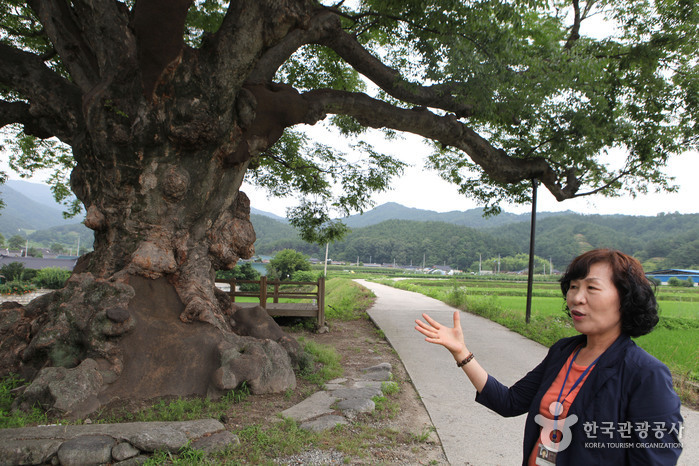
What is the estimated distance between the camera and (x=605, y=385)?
1588 mm

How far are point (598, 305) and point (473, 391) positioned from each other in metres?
4.48

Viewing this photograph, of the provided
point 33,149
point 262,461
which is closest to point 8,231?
point 33,149

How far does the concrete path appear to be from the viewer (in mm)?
3934

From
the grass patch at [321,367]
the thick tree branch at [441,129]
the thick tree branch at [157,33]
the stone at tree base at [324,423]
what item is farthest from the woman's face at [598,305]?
the thick tree branch at [441,129]

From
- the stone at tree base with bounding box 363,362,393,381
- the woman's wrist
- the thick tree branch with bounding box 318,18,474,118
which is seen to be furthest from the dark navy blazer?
the thick tree branch with bounding box 318,18,474,118

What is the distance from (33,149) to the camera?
37.8ft

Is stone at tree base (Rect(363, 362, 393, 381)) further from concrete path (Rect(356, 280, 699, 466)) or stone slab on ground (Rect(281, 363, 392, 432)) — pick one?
concrete path (Rect(356, 280, 699, 466))

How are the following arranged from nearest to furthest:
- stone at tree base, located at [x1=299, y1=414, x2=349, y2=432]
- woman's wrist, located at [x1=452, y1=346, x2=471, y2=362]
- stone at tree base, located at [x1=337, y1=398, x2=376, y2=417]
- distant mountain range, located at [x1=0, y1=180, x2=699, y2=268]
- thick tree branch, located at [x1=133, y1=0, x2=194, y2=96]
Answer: woman's wrist, located at [x1=452, y1=346, x2=471, y2=362] → stone at tree base, located at [x1=299, y1=414, x2=349, y2=432] → stone at tree base, located at [x1=337, y1=398, x2=376, y2=417] → thick tree branch, located at [x1=133, y1=0, x2=194, y2=96] → distant mountain range, located at [x1=0, y1=180, x2=699, y2=268]

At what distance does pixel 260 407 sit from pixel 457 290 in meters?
13.9

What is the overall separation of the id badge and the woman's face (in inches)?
19.8

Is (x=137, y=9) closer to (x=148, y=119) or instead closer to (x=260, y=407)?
(x=148, y=119)

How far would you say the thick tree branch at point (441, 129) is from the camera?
7.26 m

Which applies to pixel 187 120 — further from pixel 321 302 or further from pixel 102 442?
pixel 321 302

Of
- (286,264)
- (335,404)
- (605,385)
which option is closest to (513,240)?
(286,264)
